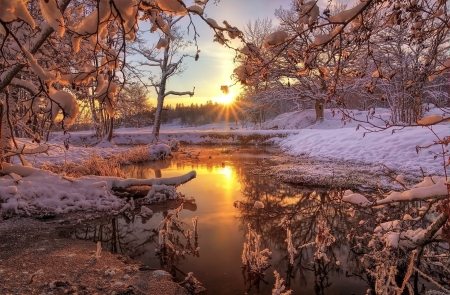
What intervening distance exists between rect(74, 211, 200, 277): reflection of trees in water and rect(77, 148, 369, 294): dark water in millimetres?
16

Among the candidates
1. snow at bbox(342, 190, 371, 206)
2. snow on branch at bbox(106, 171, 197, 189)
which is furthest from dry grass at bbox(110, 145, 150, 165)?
snow at bbox(342, 190, 371, 206)

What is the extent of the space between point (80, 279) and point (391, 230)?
3.61 m

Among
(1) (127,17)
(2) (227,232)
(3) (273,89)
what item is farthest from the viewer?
(3) (273,89)

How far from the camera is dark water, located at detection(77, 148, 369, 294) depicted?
13.0 ft

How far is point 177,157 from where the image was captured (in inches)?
680

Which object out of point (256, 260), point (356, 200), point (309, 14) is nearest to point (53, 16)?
point (309, 14)

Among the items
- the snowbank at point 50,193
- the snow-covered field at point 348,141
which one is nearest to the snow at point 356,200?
the snow-covered field at point 348,141

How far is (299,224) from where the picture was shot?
6055mm

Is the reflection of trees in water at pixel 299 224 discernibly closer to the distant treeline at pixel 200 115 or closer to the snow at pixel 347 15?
the snow at pixel 347 15

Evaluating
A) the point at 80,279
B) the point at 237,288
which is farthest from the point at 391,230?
the point at 80,279

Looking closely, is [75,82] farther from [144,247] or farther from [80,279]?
[144,247]

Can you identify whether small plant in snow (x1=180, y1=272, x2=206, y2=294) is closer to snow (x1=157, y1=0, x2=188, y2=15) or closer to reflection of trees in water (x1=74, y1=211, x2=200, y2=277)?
reflection of trees in water (x1=74, y1=211, x2=200, y2=277)

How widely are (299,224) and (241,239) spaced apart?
53.7 inches

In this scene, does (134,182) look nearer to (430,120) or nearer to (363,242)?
(363,242)
